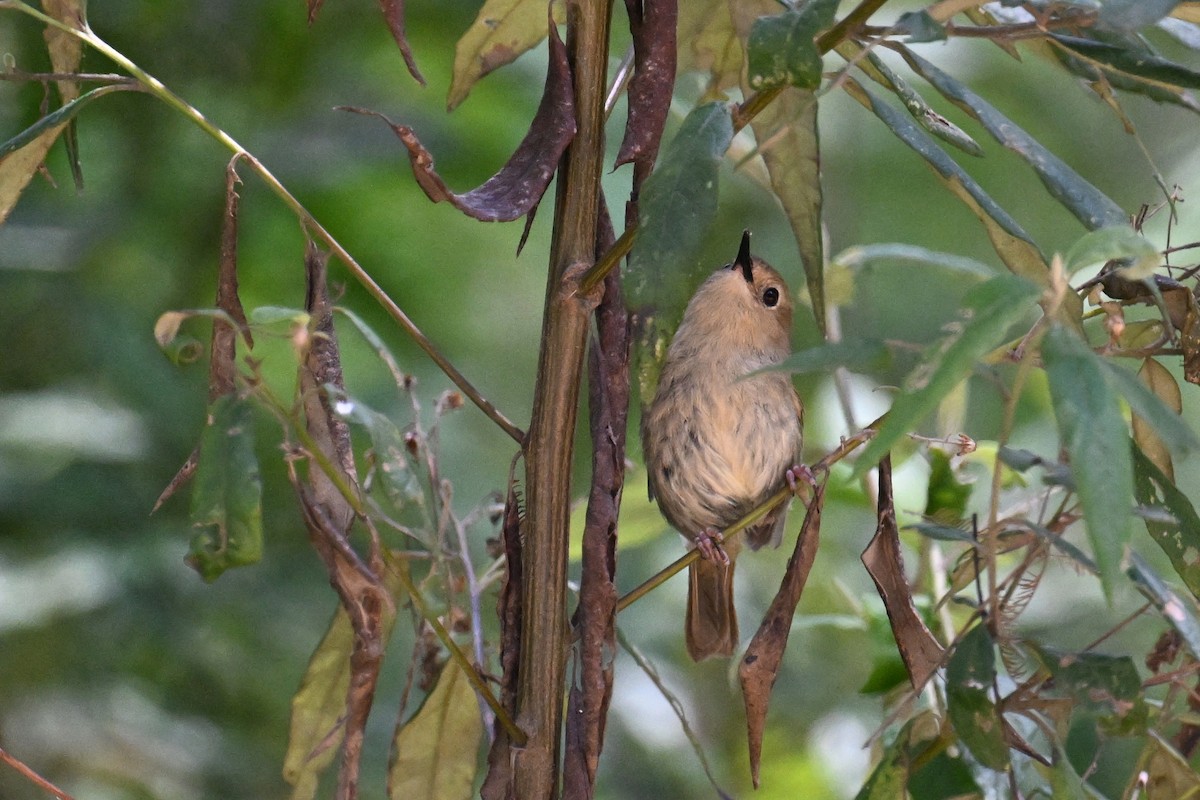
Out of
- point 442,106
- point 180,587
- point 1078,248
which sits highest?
point 442,106

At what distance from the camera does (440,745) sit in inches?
56.2

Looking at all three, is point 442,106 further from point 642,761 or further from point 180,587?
point 642,761

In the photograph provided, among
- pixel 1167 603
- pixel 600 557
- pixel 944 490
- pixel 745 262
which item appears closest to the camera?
pixel 1167 603

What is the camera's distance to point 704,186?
993 millimetres

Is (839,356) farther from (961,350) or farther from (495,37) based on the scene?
(495,37)

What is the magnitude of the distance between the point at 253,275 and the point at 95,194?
359 mm

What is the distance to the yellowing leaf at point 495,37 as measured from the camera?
1.41 m

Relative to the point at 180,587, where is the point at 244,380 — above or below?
below

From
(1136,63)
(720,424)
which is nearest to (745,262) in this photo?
(720,424)

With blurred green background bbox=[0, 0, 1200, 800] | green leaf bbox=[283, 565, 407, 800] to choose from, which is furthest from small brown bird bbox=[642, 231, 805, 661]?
green leaf bbox=[283, 565, 407, 800]

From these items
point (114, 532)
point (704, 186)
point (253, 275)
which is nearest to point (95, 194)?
point (253, 275)

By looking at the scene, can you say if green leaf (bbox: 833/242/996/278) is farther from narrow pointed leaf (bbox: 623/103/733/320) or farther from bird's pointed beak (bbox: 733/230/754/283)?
bird's pointed beak (bbox: 733/230/754/283)

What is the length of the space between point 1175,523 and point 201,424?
73.0 inches

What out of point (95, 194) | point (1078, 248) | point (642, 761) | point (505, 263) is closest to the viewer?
point (1078, 248)
